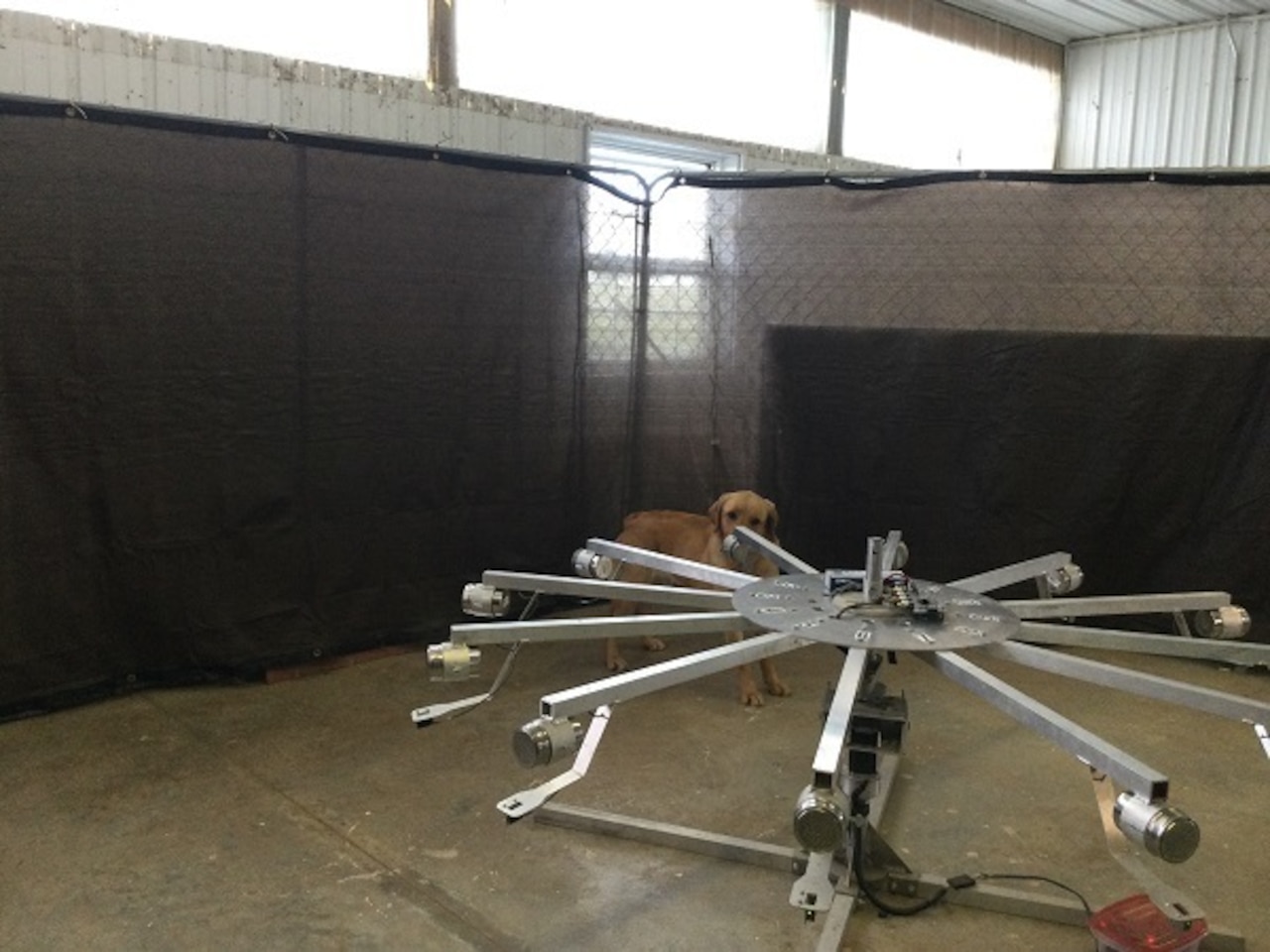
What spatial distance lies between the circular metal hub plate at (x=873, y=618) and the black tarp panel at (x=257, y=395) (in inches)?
75.9

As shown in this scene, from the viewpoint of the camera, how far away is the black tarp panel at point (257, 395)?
2971 millimetres

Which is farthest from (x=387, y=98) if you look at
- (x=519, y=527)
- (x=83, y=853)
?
(x=83, y=853)

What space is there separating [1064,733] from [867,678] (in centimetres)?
55

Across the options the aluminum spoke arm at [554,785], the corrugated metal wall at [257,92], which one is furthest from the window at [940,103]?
the aluminum spoke arm at [554,785]

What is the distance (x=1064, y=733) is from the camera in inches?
56.2

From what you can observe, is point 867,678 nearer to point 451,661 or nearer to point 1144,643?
point 1144,643

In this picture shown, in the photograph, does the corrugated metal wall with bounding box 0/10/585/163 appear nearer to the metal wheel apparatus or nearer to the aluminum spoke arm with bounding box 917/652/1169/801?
the metal wheel apparatus

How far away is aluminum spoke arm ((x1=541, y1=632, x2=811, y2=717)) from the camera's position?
1512 millimetres

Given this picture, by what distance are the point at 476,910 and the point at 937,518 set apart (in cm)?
240

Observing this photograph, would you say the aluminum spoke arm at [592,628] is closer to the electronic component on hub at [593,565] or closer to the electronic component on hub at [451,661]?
the electronic component on hub at [451,661]

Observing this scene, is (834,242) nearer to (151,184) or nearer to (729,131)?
(729,131)

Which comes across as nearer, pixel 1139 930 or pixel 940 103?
pixel 1139 930

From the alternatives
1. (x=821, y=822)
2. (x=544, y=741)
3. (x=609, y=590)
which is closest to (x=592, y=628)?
(x=609, y=590)

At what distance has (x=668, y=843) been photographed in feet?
7.95
